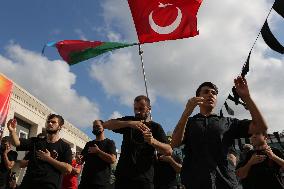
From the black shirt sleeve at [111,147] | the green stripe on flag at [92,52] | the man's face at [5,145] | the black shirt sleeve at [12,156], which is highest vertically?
the green stripe on flag at [92,52]

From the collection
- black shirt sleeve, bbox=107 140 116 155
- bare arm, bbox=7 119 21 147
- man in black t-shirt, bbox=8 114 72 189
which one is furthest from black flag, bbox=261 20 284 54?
bare arm, bbox=7 119 21 147

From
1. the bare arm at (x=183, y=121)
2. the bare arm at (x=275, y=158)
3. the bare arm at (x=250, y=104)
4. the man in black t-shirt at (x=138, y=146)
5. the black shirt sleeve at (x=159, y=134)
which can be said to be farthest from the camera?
the bare arm at (x=275, y=158)

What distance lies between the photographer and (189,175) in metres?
3.57

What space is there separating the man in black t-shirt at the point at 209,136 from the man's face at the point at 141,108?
1.22 m

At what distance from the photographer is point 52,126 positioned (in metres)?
5.84

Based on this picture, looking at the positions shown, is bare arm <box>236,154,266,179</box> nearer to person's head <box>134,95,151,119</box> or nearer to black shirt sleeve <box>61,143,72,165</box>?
person's head <box>134,95,151,119</box>

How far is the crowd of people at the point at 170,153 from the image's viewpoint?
353cm

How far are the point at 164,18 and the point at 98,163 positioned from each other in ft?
9.11

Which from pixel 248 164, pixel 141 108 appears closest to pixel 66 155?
A: pixel 141 108

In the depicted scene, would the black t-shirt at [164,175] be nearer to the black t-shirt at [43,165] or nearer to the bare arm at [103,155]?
the bare arm at [103,155]

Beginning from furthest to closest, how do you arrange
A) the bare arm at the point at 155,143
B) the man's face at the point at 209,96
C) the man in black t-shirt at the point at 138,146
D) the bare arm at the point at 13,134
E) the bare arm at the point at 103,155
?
the bare arm at the point at 103,155 < the bare arm at the point at 13,134 < the man in black t-shirt at the point at 138,146 < the bare arm at the point at 155,143 < the man's face at the point at 209,96

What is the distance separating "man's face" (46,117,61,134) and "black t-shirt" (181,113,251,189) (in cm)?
263

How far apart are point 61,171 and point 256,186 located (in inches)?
105

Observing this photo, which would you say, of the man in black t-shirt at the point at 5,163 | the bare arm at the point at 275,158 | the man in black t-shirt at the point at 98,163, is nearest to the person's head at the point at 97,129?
the man in black t-shirt at the point at 98,163
